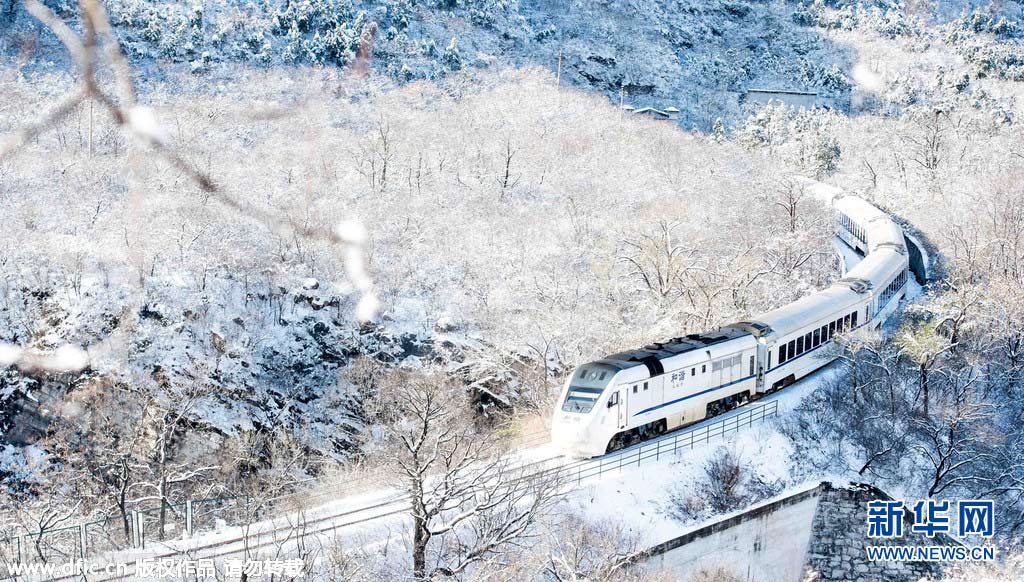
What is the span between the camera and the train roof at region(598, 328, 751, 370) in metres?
22.3

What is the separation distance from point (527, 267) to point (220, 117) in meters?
19.5

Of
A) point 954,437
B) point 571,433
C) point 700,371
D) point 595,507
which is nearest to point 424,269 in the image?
point 700,371

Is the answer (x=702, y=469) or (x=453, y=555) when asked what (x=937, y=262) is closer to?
(x=702, y=469)

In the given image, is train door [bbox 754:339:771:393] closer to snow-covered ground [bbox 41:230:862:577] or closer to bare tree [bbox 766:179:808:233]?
snow-covered ground [bbox 41:230:862:577]

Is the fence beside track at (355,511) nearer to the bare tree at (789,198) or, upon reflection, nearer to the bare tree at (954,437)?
the bare tree at (954,437)

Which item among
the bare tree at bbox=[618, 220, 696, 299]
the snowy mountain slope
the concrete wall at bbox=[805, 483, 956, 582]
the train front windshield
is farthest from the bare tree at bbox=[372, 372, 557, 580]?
the snowy mountain slope

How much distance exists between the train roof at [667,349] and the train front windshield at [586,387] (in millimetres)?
289

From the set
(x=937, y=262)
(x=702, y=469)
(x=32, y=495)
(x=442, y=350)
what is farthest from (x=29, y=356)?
(x=937, y=262)

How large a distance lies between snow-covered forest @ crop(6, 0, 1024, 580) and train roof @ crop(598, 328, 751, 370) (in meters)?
2.93

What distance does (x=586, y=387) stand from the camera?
2189 cm

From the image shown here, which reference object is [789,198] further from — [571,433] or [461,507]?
[461,507]

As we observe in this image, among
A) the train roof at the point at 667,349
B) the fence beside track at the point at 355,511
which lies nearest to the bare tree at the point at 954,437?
the fence beside track at the point at 355,511

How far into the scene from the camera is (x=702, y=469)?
75.8 ft

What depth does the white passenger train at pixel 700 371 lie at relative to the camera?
21.8m
